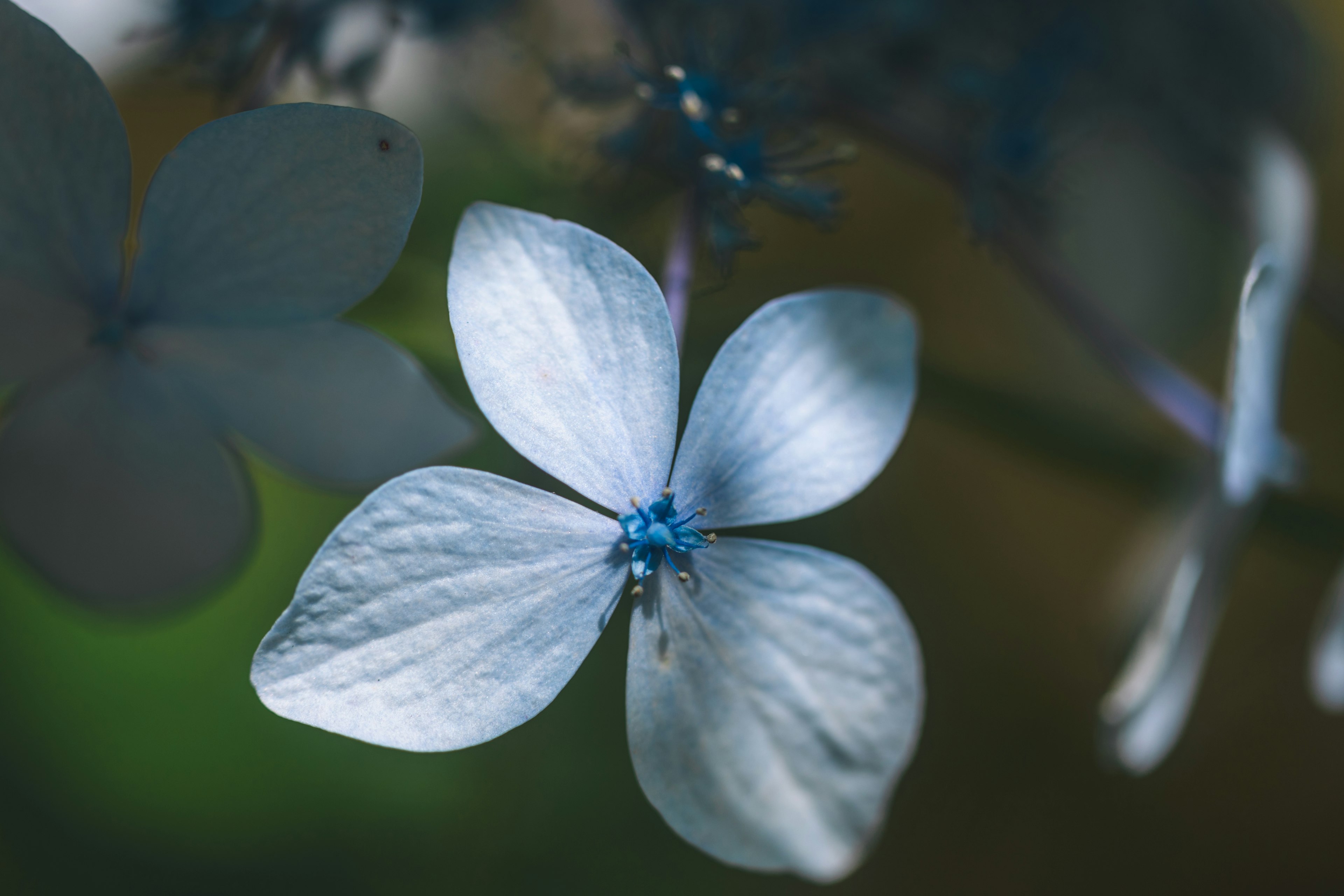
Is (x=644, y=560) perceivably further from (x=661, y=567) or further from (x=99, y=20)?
(x=99, y=20)

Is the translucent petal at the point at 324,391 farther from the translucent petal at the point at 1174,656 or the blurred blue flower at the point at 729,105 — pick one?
the translucent petal at the point at 1174,656

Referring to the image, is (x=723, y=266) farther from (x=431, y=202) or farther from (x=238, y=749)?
(x=238, y=749)

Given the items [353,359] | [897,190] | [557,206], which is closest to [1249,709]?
[897,190]

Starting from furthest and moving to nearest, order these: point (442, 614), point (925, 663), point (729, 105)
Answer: point (925, 663) → point (729, 105) → point (442, 614)

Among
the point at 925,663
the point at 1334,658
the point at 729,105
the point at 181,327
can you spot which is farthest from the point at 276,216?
the point at 925,663

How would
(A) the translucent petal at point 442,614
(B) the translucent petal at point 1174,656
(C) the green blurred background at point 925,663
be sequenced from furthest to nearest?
(C) the green blurred background at point 925,663
(B) the translucent petal at point 1174,656
(A) the translucent petal at point 442,614

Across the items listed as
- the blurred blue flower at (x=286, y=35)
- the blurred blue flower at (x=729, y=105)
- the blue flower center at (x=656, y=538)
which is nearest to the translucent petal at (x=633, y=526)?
the blue flower center at (x=656, y=538)

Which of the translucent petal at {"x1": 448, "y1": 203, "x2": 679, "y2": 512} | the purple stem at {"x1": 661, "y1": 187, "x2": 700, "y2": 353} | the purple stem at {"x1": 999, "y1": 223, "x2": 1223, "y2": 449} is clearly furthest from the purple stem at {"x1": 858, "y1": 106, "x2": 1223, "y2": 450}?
the translucent petal at {"x1": 448, "y1": 203, "x2": 679, "y2": 512}
